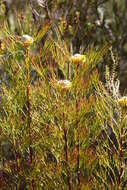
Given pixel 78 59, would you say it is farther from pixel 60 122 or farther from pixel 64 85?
pixel 60 122

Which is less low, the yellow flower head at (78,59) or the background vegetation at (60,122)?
the yellow flower head at (78,59)

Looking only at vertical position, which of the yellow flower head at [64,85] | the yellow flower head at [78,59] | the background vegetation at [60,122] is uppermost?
the yellow flower head at [78,59]

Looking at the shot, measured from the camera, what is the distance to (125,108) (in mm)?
1521

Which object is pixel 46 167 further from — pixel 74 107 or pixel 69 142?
pixel 74 107

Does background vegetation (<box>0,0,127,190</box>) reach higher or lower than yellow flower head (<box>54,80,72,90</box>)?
lower

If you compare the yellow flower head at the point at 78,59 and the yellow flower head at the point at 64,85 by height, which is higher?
the yellow flower head at the point at 78,59

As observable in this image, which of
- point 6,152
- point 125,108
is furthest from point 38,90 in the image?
point 6,152

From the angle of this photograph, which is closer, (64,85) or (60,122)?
(64,85)

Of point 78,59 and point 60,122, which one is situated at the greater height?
point 78,59

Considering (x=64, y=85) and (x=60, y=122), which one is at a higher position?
(x=64, y=85)

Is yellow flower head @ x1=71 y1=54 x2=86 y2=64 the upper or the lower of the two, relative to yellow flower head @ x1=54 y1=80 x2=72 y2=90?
upper

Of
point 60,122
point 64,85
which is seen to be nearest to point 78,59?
point 64,85

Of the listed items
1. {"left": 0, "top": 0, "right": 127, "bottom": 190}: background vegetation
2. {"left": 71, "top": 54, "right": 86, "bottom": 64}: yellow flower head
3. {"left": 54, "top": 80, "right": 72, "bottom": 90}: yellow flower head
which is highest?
{"left": 71, "top": 54, "right": 86, "bottom": 64}: yellow flower head

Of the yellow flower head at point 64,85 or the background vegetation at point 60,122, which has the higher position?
the yellow flower head at point 64,85
